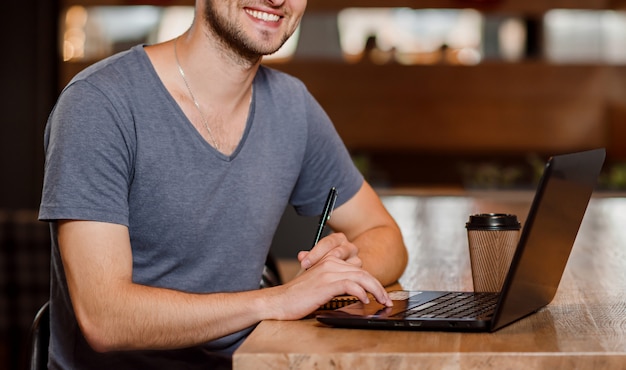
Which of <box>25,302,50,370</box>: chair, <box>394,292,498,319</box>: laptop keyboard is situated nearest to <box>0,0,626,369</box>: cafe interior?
<box>25,302,50,370</box>: chair

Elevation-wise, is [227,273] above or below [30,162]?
above

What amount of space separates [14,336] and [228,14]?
271cm

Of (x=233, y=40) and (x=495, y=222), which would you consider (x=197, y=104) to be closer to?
(x=233, y=40)

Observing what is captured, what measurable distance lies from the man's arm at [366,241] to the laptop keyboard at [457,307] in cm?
17

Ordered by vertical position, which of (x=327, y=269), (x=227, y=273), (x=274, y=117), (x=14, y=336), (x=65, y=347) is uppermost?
(x=274, y=117)

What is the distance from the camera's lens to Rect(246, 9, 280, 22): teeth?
1537 millimetres

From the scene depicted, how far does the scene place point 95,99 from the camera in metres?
1.38

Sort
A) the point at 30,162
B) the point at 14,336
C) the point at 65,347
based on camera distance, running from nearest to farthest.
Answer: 1. the point at 65,347
2. the point at 14,336
3. the point at 30,162

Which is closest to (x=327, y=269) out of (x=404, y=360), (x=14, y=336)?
(x=404, y=360)

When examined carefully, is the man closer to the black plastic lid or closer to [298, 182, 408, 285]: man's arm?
[298, 182, 408, 285]: man's arm

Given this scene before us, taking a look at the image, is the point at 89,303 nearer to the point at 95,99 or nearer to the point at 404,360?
the point at 95,99

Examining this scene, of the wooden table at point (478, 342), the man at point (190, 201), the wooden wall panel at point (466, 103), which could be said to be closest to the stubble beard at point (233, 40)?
the man at point (190, 201)

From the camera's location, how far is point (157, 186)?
4.75 feet

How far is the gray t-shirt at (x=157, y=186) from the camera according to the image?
1.33 m
